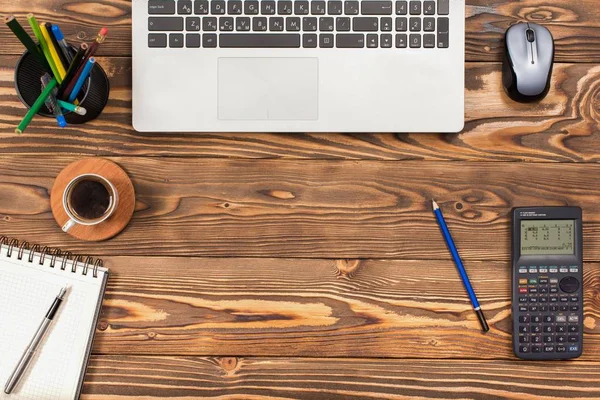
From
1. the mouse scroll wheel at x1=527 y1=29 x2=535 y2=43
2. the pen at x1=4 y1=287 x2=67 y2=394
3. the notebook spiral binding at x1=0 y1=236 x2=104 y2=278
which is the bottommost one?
the pen at x1=4 y1=287 x2=67 y2=394

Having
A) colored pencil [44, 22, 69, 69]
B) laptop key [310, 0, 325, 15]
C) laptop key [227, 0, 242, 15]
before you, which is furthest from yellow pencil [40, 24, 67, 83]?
laptop key [310, 0, 325, 15]

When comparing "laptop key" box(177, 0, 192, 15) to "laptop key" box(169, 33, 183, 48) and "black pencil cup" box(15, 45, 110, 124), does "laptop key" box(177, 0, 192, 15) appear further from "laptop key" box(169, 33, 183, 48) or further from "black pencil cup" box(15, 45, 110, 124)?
"black pencil cup" box(15, 45, 110, 124)

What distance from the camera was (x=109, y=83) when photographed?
0.82 m

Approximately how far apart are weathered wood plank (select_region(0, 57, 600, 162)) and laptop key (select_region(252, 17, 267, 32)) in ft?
0.47

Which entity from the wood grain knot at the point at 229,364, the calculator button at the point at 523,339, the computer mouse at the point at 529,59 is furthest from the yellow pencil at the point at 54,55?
the calculator button at the point at 523,339

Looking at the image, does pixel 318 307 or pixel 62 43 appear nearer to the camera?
pixel 62 43

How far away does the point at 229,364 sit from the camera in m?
→ 0.83

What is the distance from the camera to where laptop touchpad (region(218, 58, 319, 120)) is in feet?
2.56

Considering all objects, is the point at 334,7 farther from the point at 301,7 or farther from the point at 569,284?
the point at 569,284

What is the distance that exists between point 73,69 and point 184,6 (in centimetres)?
16

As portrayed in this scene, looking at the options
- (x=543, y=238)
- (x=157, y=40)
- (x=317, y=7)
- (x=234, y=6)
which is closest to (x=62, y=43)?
(x=157, y=40)

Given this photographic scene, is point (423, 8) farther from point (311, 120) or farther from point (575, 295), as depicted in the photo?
point (575, 295)

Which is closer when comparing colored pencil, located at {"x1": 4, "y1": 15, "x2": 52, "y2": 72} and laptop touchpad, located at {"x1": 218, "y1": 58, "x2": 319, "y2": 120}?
colored pencil, located at {"x1": 4, "y1": 15, "x2": 52, "y2": 72}

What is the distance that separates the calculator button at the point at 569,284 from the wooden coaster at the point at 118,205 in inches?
23.3
